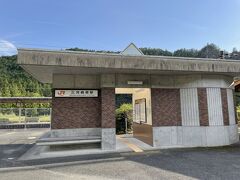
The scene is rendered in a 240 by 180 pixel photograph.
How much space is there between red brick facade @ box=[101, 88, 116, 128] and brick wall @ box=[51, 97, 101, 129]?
514mm

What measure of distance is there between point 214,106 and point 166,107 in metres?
2.59

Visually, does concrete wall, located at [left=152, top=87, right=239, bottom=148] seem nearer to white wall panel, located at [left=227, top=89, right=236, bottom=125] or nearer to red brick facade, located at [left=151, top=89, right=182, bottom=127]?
red brick facade, located at [left=151, top=89, right=182, bottom=127]

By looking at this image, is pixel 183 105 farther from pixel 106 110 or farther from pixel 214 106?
pixel 106 110

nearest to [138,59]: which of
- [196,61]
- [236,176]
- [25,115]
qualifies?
[196,61]

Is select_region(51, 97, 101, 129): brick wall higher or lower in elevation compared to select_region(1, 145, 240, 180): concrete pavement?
higher

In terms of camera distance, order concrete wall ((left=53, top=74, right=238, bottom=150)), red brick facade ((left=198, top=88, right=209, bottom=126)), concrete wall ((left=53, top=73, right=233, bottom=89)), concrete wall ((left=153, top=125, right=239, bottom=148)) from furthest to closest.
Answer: red brick facade ((left=198, top=88, right=209, bottom=126)), concrete wall ((left=153, top=125, right=239, bottom=148)), concrete wall ((left=53, top=74, right=238, bottom=150)), concrete wall ((left=53, top=73, right=233, bottom=89))

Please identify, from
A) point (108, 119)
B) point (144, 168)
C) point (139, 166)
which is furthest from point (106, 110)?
point (144, 168)

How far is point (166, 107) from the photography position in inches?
436

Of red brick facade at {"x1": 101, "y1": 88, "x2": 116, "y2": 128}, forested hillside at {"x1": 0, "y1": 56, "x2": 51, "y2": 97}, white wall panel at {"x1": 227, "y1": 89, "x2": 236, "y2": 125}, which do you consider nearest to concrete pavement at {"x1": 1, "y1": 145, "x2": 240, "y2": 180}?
red brick facade at {"x1": 101, "y1": 88, "x2": 116, "y2": 128}

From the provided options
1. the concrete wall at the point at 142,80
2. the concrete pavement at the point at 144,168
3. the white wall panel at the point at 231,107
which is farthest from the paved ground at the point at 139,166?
the concrete wall at the point at 142,80

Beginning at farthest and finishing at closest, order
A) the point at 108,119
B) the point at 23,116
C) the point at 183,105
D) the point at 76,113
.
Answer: the point at 23,116 < the point at 183,105 < the point at 76,113 < the point at 108,119

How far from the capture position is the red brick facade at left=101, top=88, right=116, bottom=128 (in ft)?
32.8

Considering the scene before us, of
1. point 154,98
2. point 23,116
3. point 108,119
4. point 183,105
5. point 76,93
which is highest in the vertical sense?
point 76,93

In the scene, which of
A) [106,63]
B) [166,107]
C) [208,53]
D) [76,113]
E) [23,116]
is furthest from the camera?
[208,53]
